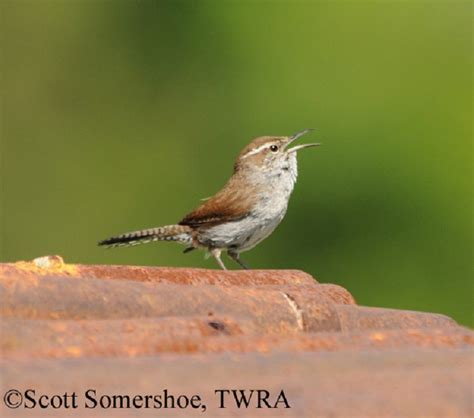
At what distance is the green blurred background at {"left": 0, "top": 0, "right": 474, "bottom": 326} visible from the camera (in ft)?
33.2

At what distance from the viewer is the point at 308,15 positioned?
10766mm

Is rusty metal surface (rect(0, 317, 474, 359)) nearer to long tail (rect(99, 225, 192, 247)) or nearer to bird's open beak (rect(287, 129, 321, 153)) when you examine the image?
bird's open beak (rect(287, 129, 321, 153))

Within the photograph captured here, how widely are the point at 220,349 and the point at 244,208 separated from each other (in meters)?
6.59

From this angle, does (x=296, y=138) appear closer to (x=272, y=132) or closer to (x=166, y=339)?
(x=272, y=132)

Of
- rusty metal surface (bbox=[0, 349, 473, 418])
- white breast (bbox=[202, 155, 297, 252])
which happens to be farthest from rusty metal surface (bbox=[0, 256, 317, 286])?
white breast (bbox=[202, 155, 297, 252])

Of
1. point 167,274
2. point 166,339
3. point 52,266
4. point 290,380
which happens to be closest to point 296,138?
point 167,274

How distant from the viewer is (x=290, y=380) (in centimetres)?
209

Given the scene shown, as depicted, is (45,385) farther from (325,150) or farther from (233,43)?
(233,43)

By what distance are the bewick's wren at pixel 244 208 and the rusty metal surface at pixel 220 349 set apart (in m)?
5.65

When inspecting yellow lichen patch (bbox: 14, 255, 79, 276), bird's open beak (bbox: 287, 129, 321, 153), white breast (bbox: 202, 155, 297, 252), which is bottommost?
yellow lichen patch (bbox: 14, 255, 79, 276)

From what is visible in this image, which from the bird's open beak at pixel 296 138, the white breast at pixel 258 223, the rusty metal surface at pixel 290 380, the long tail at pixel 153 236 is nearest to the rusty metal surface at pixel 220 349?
the rusty metal surface at pixel 290 380

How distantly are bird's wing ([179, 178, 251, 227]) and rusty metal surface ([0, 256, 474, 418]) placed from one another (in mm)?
5662

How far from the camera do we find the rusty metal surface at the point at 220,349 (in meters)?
2.01

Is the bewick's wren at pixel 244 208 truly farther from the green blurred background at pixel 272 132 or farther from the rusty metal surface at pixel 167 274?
the rusty metal surface at pixel 167 274
